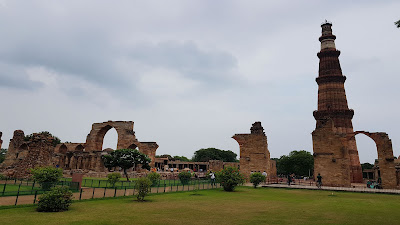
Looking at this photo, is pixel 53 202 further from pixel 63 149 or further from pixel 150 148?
pixel 63 149

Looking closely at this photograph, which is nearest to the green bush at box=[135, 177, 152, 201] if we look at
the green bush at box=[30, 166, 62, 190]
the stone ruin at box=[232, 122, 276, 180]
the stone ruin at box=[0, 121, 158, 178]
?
the green bush at box=[30, 166, 62, 190]

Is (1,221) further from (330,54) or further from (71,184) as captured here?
(330,54)

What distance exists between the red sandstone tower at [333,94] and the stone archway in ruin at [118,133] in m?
24.9

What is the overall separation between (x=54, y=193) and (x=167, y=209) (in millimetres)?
3696

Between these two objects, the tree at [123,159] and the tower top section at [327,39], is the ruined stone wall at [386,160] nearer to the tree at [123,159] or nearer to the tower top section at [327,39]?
the tower top section at [327,39]

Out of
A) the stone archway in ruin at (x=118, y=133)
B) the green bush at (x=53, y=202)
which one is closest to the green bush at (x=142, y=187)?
the green bush at (x=53, y=202)

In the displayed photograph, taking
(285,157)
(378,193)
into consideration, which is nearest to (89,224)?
(378,193)

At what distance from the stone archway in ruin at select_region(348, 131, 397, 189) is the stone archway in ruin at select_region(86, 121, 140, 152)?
2741cm

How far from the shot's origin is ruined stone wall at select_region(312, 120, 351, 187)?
21.5 metres

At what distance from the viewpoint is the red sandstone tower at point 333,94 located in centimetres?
3152

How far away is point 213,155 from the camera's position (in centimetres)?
7462

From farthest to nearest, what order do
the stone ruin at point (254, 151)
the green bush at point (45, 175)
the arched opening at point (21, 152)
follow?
the arched opening at point (21, 152), the stone ruin at point (254, 151), the green bush at point (45, 175)

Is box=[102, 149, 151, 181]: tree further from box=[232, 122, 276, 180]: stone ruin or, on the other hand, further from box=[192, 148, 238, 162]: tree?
box=[192, 148, 238, 162]: tree

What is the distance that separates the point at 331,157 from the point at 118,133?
27012 millimetres
